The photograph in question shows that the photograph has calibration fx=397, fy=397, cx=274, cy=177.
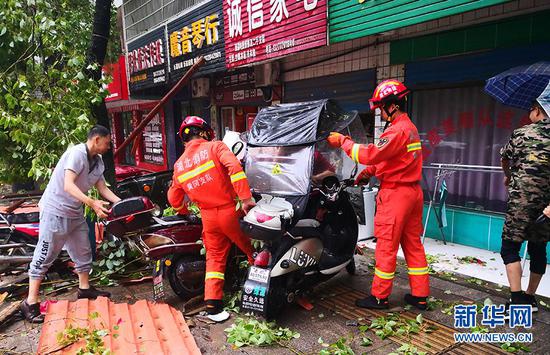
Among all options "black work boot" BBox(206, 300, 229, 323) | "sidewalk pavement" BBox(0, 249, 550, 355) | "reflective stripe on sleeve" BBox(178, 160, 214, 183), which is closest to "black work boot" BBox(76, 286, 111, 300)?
"sidewalk pavement" BBox(0, 249, 550, 355)

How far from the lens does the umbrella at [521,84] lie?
12.9 feet

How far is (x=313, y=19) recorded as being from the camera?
19.7 feet

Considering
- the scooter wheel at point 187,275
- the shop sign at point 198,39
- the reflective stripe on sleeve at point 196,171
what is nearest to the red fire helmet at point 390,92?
the reflective stripe on sleeve at point 196,171

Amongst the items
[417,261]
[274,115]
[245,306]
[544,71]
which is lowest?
[245,306]

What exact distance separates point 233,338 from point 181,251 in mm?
1079

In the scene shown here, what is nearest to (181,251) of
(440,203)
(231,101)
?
(440,203)

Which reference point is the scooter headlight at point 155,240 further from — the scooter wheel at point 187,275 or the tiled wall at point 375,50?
the tiled wall at point 375,50

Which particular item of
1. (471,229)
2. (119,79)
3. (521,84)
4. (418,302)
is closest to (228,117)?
(119,79)

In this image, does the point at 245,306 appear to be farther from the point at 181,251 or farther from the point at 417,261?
the point at 417,261

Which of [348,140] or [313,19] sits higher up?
[313,19]

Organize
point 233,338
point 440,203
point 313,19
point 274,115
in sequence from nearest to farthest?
point 233,338
point 274,115
point 440,203
point 313,19

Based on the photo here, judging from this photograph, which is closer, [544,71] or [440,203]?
[544,71]

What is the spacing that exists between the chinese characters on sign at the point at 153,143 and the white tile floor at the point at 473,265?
Answer: 10.1 metres

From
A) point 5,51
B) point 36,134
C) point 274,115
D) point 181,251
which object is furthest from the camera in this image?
point 5,51
